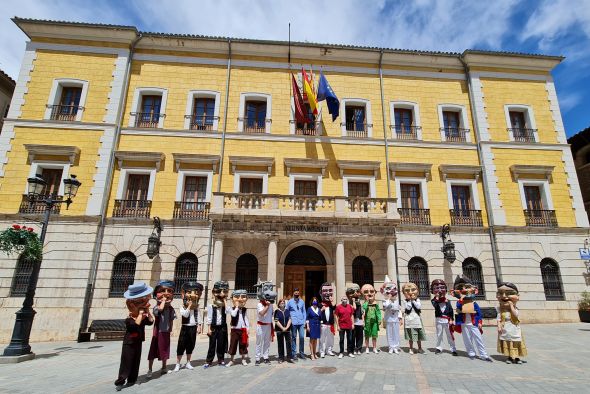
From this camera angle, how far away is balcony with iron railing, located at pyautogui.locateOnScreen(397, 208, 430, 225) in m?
15.3

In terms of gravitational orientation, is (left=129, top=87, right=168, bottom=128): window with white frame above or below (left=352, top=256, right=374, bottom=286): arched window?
above

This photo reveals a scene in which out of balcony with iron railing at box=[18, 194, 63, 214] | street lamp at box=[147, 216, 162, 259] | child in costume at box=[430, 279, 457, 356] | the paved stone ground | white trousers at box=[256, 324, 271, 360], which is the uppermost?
balcony with iron railing at box=[18, 194, 63, 214]

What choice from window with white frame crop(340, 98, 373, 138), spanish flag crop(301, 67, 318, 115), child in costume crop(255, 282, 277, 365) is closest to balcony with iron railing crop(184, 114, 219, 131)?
spanish flag crop(301, 67, 318, 115)

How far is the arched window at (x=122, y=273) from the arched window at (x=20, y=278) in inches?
120

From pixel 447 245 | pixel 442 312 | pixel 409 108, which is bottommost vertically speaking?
pixel 442 312

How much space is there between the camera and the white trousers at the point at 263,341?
7.74m

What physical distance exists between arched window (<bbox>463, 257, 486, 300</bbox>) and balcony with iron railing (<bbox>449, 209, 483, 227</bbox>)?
170 cm

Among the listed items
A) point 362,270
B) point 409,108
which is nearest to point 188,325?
point 362,270

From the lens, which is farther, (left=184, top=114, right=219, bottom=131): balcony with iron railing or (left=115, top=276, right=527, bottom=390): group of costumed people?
(left=184, top=114, right=219, bottom=131): balcony with iron railing

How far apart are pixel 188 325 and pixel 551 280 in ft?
53.6

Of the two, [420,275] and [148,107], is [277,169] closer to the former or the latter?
[148,107]

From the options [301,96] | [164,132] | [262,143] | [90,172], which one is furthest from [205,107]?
[90,172]

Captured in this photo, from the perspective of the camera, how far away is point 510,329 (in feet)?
25.0

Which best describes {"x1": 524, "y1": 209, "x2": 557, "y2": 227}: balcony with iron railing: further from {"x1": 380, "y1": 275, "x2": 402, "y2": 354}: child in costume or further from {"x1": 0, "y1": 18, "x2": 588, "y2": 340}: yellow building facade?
{"x1": 380, "y1": 275, "x2": 402, "y2": 354}: child in costume
